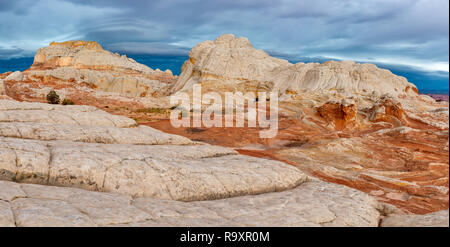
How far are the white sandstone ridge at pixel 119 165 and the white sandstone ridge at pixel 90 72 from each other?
187ft

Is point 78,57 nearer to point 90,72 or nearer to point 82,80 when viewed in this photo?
point 90,72

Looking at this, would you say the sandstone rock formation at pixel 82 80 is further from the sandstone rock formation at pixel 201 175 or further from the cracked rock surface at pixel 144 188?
the cracked rock surface at pixel 144 188

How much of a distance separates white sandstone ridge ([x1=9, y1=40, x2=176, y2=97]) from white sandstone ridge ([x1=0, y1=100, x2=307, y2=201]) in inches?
2246

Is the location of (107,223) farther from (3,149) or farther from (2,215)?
(3,149)

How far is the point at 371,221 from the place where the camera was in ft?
24.7

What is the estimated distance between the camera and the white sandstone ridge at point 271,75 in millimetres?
50281

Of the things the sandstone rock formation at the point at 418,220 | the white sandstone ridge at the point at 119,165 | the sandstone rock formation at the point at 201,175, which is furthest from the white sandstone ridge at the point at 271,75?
the sandstone rock formation at the point at 418,220

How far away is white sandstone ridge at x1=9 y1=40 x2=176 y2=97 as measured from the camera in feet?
261

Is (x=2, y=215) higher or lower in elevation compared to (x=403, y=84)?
lower

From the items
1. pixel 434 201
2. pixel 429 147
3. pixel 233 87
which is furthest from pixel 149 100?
pixel 434 201

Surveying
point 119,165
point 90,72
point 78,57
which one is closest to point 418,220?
point 119,165

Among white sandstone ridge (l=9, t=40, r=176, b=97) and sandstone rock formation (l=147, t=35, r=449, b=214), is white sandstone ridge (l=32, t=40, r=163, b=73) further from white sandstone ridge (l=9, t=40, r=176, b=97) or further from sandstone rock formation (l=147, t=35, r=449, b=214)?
sandstone rock formation (l=147, t=35, r=449, b=214)
